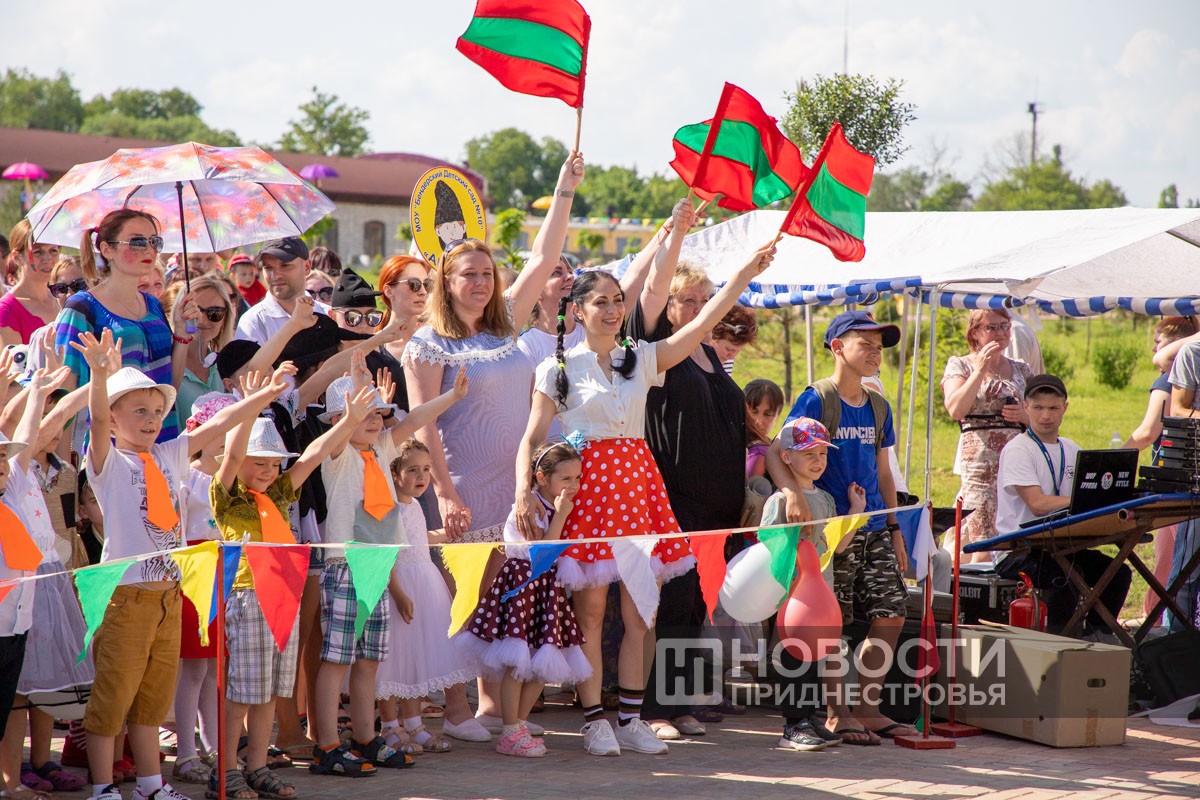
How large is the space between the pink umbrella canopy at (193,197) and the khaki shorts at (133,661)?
2262 mm

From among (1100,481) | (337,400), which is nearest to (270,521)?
(337,400)

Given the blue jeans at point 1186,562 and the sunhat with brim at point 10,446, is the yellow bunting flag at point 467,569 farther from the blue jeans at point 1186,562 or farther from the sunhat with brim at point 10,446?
the blue jeans at point 1186,562

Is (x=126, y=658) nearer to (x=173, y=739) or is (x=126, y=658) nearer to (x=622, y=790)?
(x=173, y=739)

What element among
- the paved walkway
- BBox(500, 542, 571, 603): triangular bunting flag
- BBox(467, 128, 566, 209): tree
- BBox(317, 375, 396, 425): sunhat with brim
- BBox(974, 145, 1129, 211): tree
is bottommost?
the paved walkway

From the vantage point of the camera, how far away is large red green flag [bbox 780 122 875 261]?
6.10 m

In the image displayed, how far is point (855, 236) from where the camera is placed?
634 cm

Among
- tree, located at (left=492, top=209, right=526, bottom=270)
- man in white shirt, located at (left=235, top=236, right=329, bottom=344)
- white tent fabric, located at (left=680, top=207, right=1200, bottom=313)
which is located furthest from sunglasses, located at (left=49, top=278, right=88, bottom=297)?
tree, located at (left=492, top=209, right=526, bottom=270)

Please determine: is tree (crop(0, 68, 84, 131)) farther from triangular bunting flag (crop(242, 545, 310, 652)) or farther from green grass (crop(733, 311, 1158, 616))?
triangular bunting flag (crop(242, 545, 310, 652))

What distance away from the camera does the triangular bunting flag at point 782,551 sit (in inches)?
218

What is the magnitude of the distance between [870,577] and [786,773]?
107cm

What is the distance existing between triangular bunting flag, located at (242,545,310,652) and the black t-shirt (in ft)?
6.49

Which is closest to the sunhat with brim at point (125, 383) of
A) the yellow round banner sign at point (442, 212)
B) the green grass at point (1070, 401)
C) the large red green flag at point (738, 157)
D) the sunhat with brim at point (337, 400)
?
the sunhat with brim at point (337, 400)

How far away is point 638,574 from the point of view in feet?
18.1

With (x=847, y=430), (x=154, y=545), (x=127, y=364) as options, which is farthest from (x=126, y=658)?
(x=847, y=430)
